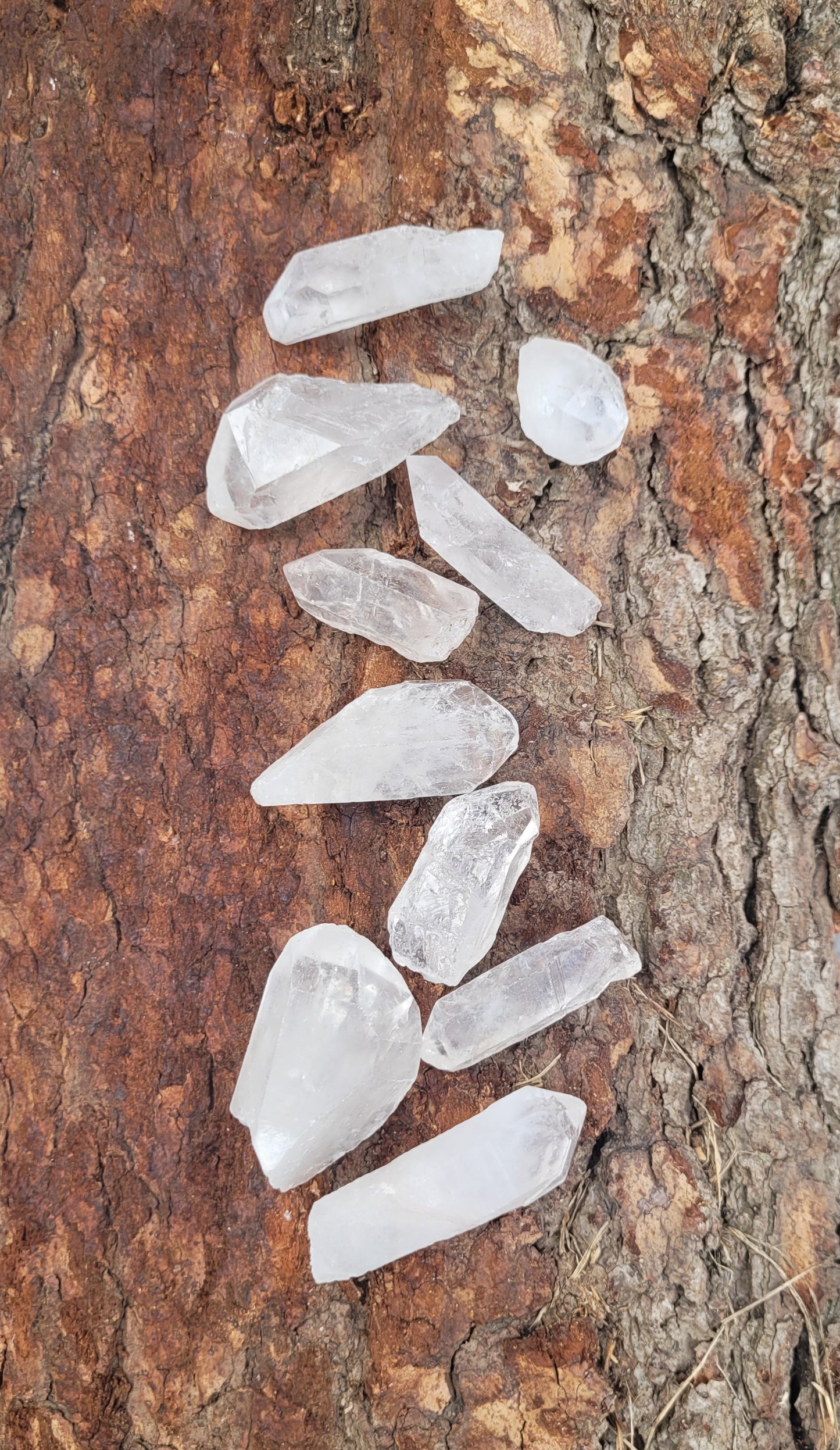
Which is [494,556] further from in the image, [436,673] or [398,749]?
[398,749]

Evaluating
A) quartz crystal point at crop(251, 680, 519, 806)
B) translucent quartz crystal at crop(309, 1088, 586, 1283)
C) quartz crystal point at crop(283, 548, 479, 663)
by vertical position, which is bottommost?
translucent quartz crystal at crop(309, 1088, 586, 1283)

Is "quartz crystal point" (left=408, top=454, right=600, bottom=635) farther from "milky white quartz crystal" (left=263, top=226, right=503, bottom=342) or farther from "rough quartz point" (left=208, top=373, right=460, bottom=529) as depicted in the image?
"milky white quartz crystal" (left=263, top=226, right=503, bottom=342)

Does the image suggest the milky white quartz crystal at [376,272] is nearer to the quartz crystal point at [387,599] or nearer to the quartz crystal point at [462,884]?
the quartz crystal point at [387,599]

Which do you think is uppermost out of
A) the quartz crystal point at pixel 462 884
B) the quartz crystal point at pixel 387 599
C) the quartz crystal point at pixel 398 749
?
the quartz crystal point at pixel 387 599

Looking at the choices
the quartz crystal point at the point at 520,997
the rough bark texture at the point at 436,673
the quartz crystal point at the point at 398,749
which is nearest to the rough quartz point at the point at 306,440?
the rough bark texture at the point at 436,673

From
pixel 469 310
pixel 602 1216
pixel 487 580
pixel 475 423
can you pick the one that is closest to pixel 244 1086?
pixel 602 1216

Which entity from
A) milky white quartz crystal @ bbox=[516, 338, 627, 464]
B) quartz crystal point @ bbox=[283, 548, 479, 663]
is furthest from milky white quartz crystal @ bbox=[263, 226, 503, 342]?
quartz crystal point @ bbox=[283, 548, 479, 663]

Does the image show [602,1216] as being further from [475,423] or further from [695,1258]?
[475,423]
